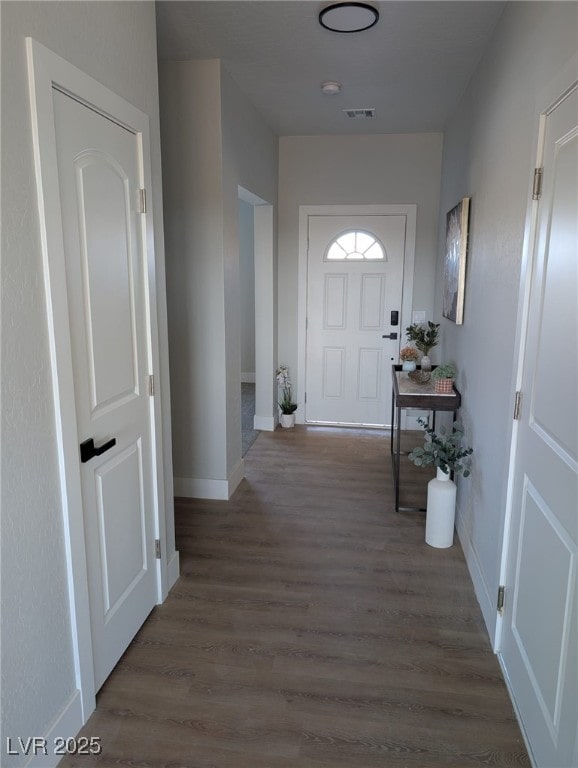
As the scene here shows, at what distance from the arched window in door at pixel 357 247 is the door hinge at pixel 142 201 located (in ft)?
9.99

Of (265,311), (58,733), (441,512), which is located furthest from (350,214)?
(58,733)

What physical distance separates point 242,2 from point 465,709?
3048mm

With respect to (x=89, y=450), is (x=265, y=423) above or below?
below

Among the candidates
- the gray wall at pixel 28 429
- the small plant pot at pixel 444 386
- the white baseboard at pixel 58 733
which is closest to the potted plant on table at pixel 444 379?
the small plant pot at pixel 444 386

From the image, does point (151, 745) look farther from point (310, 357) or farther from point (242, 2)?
point (310, 357)

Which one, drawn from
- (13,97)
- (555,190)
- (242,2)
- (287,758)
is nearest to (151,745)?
(287,758)

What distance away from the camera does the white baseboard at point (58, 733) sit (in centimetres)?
154

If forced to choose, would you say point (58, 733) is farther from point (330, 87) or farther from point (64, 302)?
point (330, 87)

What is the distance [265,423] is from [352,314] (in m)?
1.35

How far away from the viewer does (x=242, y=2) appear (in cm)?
237

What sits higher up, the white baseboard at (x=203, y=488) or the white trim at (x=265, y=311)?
the white trim at (x=265, y=311)

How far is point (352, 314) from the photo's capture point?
16.6 feet

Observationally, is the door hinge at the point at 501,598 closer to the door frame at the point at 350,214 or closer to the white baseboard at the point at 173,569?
the white baseboard at the point at 173,569

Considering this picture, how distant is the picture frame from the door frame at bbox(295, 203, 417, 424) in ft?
3.38
